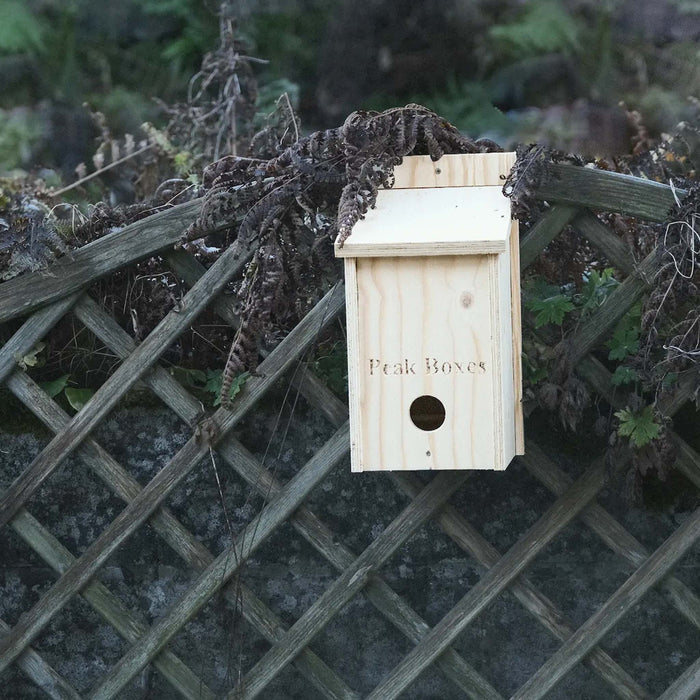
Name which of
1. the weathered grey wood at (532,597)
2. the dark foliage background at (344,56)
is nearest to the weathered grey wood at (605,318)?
the weathered grey wood at (532,597)

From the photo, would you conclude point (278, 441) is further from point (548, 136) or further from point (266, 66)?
point (266, 66)

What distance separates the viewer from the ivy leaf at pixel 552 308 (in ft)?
7.70

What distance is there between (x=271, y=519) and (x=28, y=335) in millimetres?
743

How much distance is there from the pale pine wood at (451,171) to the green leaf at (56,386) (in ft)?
3.34

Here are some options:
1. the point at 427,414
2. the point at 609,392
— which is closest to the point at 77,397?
the point at 427,414

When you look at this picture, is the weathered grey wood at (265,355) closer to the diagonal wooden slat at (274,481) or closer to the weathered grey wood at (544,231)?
the diagonal wooden slat at (274,481)

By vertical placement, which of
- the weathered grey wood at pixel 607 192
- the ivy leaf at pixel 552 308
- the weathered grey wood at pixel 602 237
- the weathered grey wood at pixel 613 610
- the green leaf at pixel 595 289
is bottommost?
the weathered grey wood at pixel 613 610

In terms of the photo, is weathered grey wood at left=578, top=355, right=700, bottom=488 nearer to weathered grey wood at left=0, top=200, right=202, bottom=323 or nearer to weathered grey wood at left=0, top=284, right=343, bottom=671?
weathered grey wood at left=0, top=284, right=343, bottom=671

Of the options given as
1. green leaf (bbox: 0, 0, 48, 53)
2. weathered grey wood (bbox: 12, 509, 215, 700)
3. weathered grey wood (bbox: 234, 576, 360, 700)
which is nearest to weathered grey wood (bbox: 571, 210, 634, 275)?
weathered grey wood (bbox: 234, 576, 360, 700)

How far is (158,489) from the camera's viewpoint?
2557 mm

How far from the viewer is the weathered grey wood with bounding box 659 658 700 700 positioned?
2434mm

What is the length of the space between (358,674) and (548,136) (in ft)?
13.2

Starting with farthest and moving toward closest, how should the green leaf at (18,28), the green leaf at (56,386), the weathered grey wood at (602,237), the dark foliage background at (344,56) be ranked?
the green leaf at (18,28)
the dark foliage background at (344,56)
the green leaf at (56,386)
the weathered grey wood at (602,237)

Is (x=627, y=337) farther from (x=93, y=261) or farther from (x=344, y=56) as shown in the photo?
(x=344, y=56)
